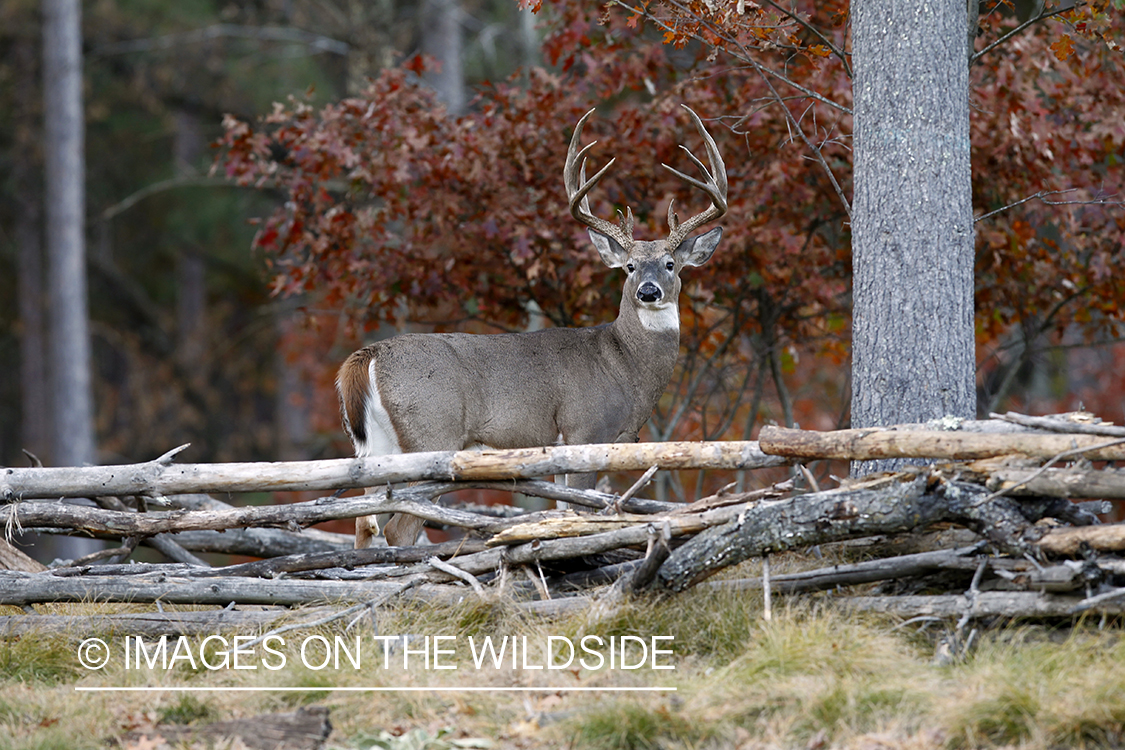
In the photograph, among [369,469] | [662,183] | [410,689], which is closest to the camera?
[410,689]

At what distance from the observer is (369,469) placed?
5.91 m

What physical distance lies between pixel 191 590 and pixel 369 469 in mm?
1024

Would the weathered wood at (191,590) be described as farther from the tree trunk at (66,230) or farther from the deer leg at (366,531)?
Result: the tree trunk at (66,230)

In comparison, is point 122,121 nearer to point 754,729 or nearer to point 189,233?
point 189,233

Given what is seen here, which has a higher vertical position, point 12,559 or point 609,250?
point 609,250

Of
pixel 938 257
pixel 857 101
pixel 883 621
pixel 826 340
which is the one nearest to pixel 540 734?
pixel 883 621

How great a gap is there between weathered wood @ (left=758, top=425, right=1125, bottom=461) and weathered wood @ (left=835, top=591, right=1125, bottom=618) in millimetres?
585

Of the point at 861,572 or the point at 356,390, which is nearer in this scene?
the point at 861,572

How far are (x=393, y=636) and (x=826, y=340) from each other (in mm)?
5741

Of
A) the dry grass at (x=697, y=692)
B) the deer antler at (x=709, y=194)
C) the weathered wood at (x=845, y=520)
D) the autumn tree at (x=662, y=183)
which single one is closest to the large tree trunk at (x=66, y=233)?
the autumn tree at (x=662, y=183)

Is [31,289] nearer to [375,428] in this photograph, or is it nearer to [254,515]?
[375,428]

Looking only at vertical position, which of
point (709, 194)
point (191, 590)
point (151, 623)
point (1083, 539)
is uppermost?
point (709, 194)

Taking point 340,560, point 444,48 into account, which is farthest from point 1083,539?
point 444,48

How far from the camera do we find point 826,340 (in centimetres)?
995
